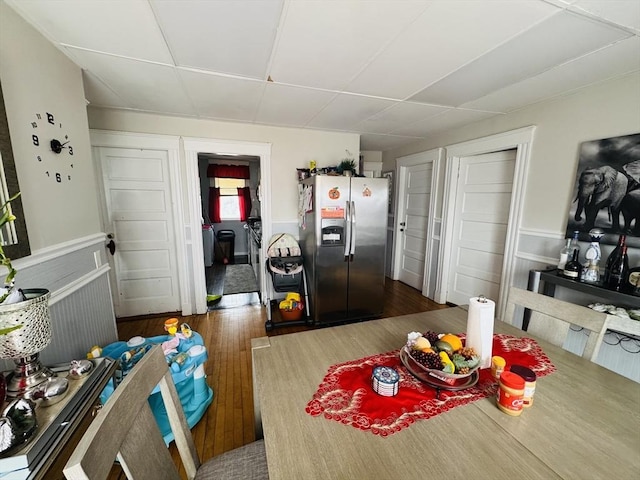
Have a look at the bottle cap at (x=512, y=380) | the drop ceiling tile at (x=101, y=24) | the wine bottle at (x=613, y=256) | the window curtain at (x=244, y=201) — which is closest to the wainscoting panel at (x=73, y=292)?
the drop ceiling tile at (x=101, y=24)

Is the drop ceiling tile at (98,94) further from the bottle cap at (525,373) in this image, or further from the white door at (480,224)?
the white door at (480,224)

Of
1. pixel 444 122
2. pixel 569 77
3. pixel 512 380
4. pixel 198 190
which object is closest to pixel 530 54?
pixel 569 77

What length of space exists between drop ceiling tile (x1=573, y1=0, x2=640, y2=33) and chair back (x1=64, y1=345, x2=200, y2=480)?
2.29 metres

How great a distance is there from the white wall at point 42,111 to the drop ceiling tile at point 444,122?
3.13 meters

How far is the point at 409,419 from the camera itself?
0.80 meters

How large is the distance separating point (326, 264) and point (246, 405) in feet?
5.02

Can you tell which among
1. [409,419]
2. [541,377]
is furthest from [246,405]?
[541,377]

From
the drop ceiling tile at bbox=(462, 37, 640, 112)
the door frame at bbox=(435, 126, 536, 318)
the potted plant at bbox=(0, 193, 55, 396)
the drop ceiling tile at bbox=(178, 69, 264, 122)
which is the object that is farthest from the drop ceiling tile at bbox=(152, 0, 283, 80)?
the door frame at bbox=(435, 126, 536, 318)

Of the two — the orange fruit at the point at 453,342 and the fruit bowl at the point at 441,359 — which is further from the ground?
the orange fruit at the point at 453,342

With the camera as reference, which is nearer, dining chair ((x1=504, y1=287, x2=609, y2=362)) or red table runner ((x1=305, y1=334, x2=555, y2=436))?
red table runner ((x1=305, y1=334, x2=555, y2=436))

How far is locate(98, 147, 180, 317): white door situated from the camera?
9.36ft

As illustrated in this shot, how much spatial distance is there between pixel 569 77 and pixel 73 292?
3699mm

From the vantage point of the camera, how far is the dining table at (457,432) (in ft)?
2.15

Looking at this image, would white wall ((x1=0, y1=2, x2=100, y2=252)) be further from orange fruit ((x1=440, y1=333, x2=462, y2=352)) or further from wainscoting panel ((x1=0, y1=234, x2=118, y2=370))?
orange fruit ((x1=440, y1=333, x2=462, y2=352))
